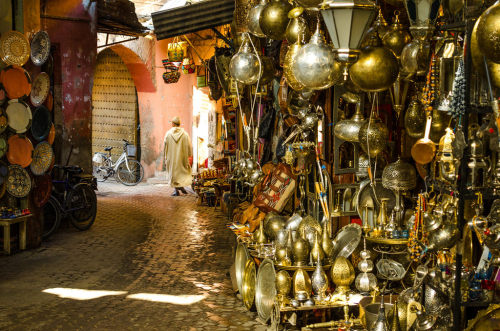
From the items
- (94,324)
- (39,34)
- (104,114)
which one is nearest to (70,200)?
(39,34)

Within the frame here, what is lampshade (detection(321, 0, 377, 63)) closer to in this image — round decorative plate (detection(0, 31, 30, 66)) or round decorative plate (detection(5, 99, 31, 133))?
round decorative plate (detection(0, 31, 30, 66))

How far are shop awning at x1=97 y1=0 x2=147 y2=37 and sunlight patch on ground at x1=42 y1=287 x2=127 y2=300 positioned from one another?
20.8 feet

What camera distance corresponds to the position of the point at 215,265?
255 inches

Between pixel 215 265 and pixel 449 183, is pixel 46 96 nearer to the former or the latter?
pixel 215 265

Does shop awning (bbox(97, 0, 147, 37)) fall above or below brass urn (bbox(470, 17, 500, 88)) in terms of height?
above

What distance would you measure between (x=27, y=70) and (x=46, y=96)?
50cm

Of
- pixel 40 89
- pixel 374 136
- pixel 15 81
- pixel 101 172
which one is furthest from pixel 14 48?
pixel 101 172

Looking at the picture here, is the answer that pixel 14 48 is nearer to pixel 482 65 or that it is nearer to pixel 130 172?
pixel 482 65

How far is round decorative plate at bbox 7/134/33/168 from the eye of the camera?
22.5 feet

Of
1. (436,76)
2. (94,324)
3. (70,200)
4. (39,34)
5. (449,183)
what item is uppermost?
(39,34)

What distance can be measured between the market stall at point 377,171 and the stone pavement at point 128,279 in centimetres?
55

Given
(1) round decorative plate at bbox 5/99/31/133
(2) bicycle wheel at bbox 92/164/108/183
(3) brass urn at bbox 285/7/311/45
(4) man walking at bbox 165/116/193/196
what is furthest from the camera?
(2) bicycle wheel at bbox 92/164/108/183

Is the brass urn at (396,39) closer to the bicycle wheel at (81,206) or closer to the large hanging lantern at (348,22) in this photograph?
the large hanging lantern at (348,22)

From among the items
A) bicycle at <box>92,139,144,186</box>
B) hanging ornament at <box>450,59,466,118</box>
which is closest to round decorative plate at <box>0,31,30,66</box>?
hanging ornament at <box>450,59,466,118</box>
